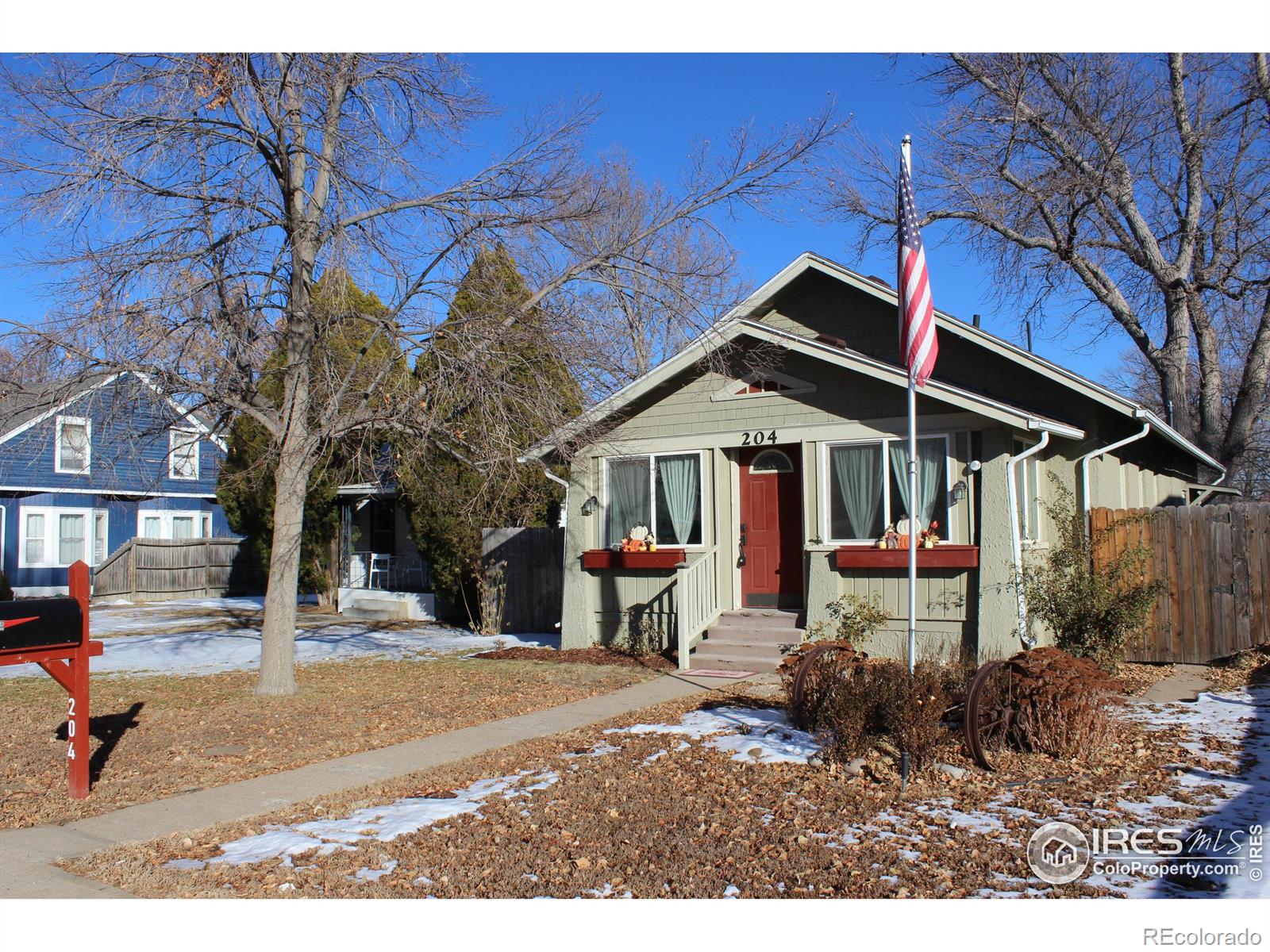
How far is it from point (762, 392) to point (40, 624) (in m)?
9.33

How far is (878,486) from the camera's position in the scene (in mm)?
12852

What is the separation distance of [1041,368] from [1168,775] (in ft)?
21.7

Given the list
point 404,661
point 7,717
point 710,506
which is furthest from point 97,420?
point 710,506

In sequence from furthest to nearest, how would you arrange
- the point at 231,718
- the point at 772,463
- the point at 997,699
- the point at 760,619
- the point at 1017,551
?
the point at 772,463, the point at 760,619, the point at 1017,551, the point at 231,718, the point at 997,699

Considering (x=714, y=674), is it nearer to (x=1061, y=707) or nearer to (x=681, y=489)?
(x=681, y=489)

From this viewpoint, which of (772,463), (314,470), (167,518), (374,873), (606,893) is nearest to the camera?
(606,893)

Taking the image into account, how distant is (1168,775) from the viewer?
6.97 metres

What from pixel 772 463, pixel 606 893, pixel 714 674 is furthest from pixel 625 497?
pixel 606 893

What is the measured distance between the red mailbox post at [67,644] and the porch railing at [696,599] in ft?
23.6

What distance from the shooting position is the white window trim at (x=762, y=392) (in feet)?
44.5

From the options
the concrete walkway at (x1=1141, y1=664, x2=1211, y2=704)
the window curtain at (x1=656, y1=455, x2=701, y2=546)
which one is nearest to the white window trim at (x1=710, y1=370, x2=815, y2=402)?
the window curtain at (x1=656, y1=455, x2=701, y2=546)

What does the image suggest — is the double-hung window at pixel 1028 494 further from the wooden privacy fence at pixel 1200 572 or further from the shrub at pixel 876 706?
the shrub at pixel 876 706

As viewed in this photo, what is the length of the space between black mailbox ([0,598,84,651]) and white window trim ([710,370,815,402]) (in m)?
8.95

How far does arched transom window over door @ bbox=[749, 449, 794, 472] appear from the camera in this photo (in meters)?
13.9
